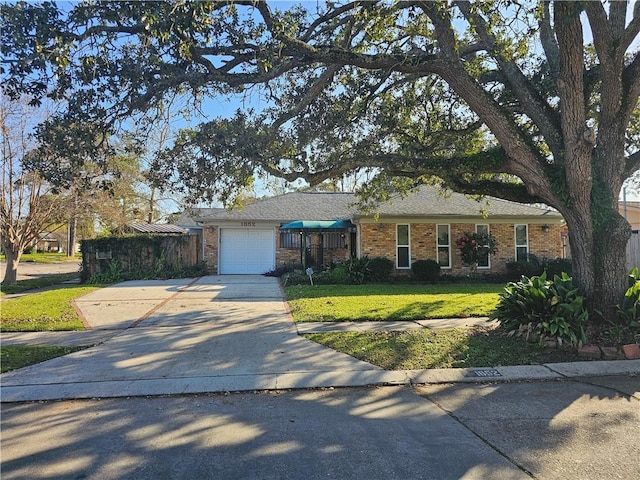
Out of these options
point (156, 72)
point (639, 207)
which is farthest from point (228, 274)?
point (639, 207)

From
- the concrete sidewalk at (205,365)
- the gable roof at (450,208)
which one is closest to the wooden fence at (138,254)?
the concrete sidewalk at (205,365)

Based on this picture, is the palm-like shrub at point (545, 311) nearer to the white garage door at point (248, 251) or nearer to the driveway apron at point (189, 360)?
the driveway apron at point (189, 360)

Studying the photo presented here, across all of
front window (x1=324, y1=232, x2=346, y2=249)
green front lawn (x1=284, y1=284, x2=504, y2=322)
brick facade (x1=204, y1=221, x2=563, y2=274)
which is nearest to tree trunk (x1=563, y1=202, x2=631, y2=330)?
green front lawn (x1=284, y1=284, x2=504, y2=322)

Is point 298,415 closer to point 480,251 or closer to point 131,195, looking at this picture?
point 480,251

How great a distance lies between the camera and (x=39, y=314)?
31.1 ft

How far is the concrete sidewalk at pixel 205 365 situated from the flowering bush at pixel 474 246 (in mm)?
9360

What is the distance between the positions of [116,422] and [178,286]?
11.4 m

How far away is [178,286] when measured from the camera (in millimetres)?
15023

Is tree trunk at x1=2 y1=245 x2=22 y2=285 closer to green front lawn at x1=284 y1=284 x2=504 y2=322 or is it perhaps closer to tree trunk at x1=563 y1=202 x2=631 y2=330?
green front lawn at x1=284 y1=284 x2=504 y2=322

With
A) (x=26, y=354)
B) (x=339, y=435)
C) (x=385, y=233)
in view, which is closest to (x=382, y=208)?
(x=385, y=233)

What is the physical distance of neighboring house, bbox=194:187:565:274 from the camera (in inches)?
665

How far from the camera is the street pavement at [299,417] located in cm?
322

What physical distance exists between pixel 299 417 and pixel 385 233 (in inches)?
521

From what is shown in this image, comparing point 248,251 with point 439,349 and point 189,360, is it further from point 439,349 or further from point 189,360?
point 439,349
